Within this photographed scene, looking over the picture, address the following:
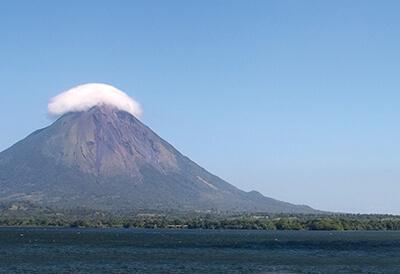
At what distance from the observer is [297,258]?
80.2 meters

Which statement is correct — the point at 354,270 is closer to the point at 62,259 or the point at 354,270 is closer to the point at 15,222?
the point at 62,259

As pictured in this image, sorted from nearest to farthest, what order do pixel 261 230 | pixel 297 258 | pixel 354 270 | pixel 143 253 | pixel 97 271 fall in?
1. pixel 97 271
2. pixel 354 270
3. pixel 297 258
4. pixel 143 253
5. pixel 261 230

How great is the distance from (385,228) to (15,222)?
84.2 meters

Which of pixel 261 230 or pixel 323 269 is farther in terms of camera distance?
pixel 261 230

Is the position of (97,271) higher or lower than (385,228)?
lower

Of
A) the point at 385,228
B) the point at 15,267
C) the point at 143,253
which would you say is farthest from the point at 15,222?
the point at 15,267

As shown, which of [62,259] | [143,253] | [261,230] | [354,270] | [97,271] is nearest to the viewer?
[97,271]

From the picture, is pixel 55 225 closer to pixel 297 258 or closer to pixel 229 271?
pixel 297 258

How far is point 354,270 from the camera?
212ft

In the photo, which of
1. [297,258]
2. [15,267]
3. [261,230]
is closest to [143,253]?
[297,258]

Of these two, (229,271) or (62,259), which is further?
(62,259)

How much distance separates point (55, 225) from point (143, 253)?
115126mm

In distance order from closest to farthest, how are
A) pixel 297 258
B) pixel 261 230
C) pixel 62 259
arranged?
1. pixel 62 259
2. pixel 297 258
3. pixel 261 230

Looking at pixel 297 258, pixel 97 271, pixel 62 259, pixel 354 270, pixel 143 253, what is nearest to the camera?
pixel 97 271
